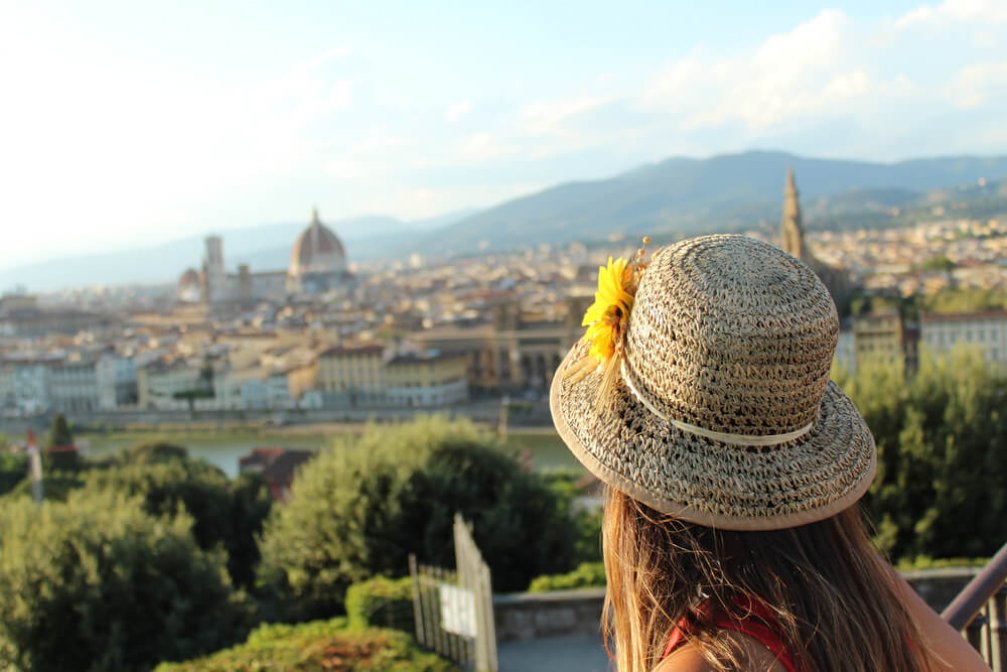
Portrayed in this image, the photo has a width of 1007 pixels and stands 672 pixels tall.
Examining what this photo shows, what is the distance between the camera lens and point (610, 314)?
70 centimetres

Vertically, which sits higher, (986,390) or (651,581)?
(651,581)

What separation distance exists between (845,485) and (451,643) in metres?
3.09

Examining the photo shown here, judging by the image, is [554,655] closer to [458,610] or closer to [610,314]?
[458,610]

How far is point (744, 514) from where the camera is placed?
2.02 ft

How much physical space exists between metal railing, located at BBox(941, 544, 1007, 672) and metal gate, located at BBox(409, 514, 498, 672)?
2.06 meters

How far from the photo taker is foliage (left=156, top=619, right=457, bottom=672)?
8.86ft

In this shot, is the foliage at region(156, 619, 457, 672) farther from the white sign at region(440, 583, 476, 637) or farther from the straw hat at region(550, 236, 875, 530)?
the straw hat at region(550, 236, 875, 530)

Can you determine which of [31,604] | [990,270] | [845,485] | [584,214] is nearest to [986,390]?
[31,604]

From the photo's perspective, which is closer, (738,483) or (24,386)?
(738,483)

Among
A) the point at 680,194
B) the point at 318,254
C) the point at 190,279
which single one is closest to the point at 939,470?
the point at 318,254

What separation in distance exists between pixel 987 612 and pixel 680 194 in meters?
147

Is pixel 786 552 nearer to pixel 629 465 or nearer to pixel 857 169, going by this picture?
pixel 629 465

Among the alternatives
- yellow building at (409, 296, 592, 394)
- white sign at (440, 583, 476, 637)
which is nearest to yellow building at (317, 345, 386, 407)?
yellow building at (409, 296, 592, 394)

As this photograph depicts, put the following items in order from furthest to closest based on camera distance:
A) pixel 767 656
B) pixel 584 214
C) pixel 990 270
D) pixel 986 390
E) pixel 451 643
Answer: pixel 584 214 < pixel 990 270 < pixel 986 390 < pixel 451 643 < pixel 767 656
